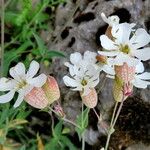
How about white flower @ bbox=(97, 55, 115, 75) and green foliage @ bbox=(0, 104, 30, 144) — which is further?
green foliage @ bbox=(0, 104, 30, 144)

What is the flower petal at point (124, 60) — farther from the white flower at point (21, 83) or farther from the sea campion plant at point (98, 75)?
the white flower at point (21, 83)

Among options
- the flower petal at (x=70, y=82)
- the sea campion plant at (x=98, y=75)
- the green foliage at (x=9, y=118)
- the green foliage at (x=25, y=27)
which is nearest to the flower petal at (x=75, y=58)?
the sea campion plant at (x=98, y=75)

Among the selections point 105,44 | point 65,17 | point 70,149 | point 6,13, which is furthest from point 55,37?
point 105,44

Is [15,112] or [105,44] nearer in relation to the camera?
[105,44]

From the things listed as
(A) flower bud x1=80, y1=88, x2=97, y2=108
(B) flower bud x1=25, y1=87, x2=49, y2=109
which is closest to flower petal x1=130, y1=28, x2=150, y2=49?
(A) flower bud x1=80, y1=88, x2=97, y2=108

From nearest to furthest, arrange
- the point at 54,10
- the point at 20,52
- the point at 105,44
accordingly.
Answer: the point at 105,44 → the point at 20,52 → the point at 54,10

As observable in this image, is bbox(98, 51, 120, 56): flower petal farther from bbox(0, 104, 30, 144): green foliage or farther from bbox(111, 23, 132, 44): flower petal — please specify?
bbox(0, 104, 30, 144): green foliage

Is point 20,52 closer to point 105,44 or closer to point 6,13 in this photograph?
point 6,13
